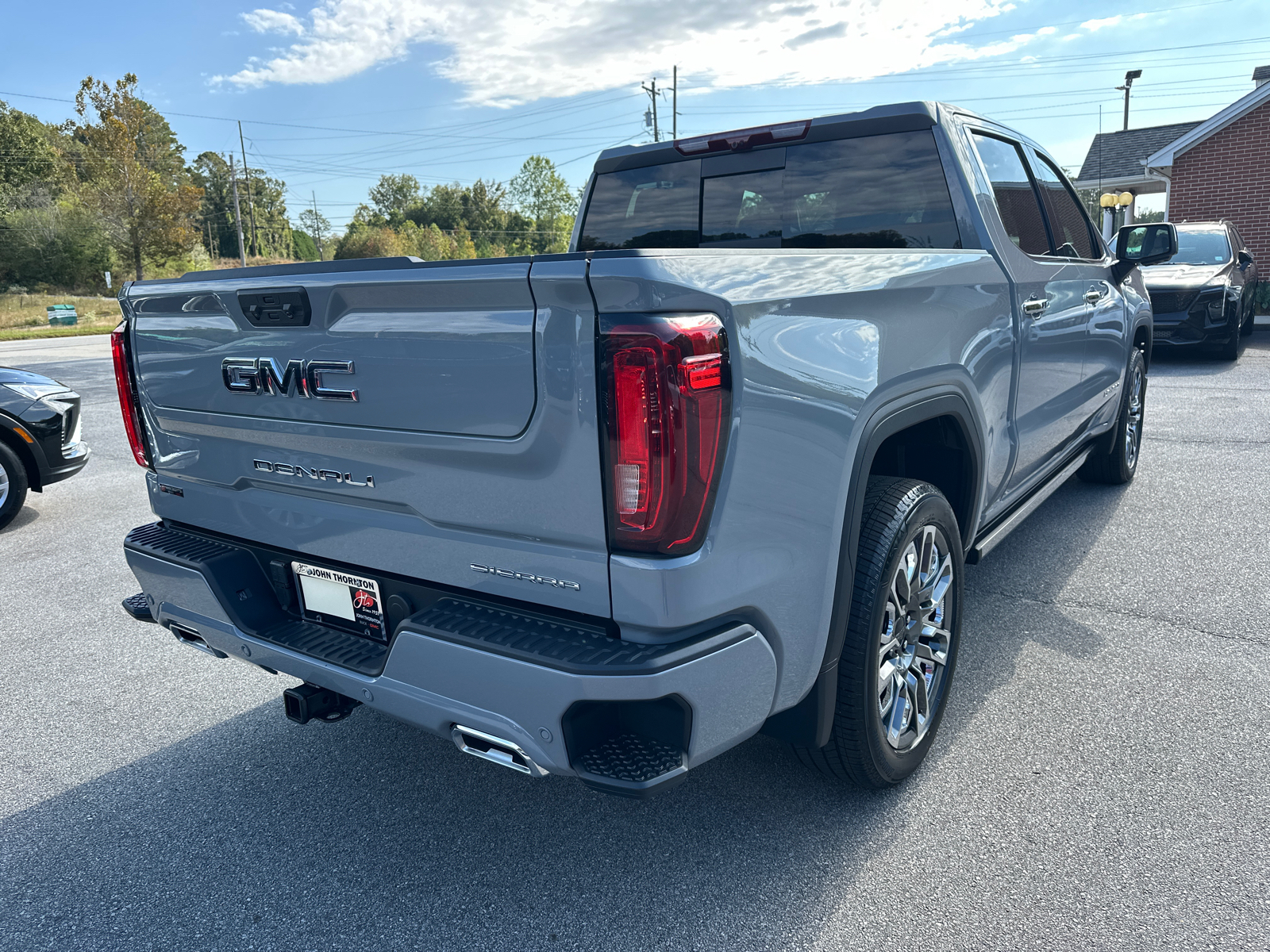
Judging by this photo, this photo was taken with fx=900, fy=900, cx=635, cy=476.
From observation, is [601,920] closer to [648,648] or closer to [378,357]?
[648,648]

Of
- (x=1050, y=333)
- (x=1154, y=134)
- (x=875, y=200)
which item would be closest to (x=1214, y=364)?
(x=1050, y=333)

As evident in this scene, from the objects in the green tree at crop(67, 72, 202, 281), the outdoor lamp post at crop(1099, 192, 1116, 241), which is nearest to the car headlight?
the outdoor lamp post at crop(1099, 192, 1116, 241)

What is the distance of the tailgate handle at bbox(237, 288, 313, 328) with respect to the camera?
219 cm

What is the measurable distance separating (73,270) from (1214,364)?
6481 centimetres

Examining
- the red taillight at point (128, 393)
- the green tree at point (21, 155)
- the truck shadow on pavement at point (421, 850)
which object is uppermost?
the green tree at point (21, 155)

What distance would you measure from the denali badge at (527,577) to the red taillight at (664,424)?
144 millimetres

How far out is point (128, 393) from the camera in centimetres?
286

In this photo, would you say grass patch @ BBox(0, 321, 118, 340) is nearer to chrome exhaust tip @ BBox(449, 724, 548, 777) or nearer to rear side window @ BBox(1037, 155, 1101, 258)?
rear side window @ BBox(1037, 155, 1101, 258)

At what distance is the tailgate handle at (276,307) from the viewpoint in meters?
2.19

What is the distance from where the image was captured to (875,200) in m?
3.38

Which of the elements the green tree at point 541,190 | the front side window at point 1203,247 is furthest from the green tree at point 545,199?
the front side window at point 1203,247

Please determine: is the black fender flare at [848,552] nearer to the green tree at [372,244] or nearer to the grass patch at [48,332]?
the grass patch at [48,332]

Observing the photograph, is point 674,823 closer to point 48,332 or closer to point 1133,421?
point 1133,421

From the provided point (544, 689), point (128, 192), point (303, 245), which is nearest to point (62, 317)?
point (128, 192)
